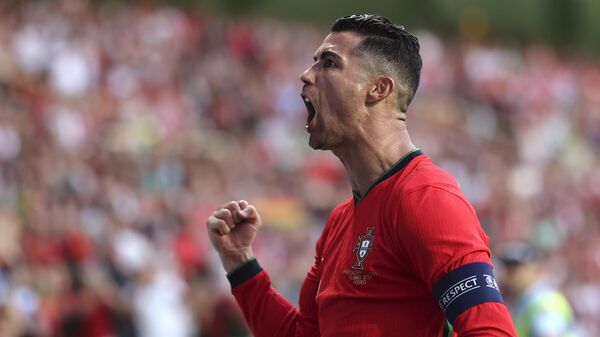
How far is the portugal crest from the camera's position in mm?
2971

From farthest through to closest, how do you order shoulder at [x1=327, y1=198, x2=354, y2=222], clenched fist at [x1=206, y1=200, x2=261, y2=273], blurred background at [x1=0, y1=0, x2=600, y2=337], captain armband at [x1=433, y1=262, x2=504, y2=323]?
blurred background at [x1=0, y1=0, x2=600, y2=337]
clenched fist at [x1=206, y1=200, x2=261, y2=273]
shoulder at [x1=327, y1=198, x2=354, y2=222]
captain armband at [x1=433, y1=262, x2=504, y2=323]

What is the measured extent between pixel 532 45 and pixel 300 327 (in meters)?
25.2

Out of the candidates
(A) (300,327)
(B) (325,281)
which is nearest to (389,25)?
(B) (325,281)

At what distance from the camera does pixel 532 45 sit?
27656 millimetres

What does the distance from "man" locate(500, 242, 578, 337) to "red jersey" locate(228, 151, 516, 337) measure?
10.3 feet

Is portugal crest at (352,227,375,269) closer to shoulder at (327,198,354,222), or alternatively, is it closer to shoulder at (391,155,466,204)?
shoulder at (391,155,466,204)

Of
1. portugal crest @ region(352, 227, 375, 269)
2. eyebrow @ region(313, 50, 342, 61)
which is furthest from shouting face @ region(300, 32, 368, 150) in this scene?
portugal crest @ region(352, 227, 375, 269)

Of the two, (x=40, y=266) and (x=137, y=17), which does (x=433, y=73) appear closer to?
(x=137, y=17)

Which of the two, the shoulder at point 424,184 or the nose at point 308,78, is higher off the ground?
the nose at point 308,78

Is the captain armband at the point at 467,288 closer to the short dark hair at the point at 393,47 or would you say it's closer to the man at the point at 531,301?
the short dark hair at the point at 393,47

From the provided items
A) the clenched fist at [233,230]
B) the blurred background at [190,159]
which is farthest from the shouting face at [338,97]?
the blurred background at [190,159]

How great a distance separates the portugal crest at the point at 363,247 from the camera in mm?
2971

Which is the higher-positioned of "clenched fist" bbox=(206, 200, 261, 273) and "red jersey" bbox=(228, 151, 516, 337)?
"clenched fist" bbox=(206, 200, 261, 273)

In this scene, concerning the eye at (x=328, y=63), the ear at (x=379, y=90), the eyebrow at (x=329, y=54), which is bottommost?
the ear at (x=379, y=90)
